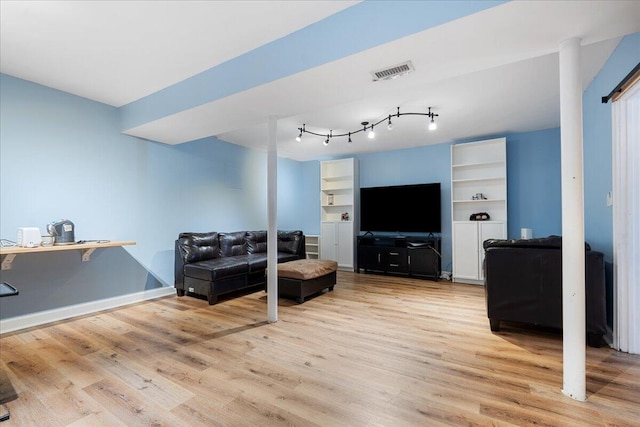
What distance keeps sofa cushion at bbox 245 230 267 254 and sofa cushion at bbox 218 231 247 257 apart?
A: 9 centimetres

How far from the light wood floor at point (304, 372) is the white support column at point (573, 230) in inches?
8.2

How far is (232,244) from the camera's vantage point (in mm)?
5098

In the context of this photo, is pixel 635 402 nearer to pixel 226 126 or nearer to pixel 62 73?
pixel 226 126

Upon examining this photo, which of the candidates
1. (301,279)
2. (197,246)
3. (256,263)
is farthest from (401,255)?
(197,246)

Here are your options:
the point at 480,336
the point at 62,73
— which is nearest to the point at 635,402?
the point at 480,336

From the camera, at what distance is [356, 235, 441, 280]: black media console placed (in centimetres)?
530

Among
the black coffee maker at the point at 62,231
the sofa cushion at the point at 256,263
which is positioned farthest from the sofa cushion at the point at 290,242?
the black coffee maker at the point at 62,231

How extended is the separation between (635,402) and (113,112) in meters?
5.75

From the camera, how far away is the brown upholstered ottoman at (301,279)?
3.89m

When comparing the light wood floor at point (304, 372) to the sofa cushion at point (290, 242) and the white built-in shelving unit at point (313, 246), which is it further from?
the white built-in shelving unit at point (313, 246)

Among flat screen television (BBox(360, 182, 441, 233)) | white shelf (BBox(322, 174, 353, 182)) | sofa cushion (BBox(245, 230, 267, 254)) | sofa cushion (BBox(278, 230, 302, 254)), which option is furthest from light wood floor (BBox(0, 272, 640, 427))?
white shelf (BBox(322, 174, 353, 182))

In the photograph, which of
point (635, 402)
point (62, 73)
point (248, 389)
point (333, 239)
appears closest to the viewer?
point (635, 402)

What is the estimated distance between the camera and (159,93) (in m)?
3.40

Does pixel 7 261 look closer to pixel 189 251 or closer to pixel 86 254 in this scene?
pixel 86 254
